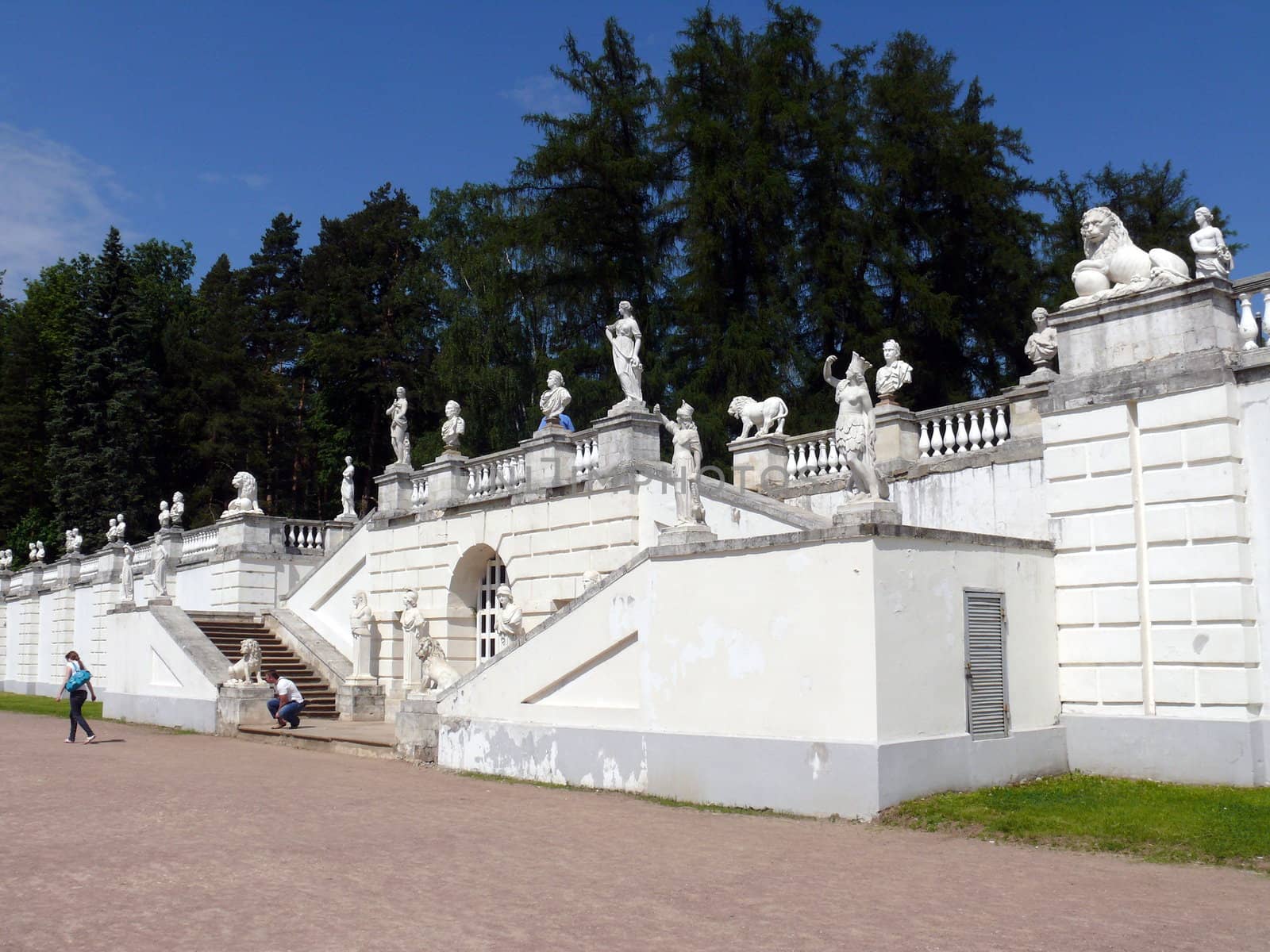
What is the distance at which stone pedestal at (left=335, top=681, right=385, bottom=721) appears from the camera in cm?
2222

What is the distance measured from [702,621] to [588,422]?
22.7 m

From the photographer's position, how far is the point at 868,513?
11.1m

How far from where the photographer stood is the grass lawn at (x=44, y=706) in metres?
28.3

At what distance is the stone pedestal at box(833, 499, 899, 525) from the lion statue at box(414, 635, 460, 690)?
288 inches

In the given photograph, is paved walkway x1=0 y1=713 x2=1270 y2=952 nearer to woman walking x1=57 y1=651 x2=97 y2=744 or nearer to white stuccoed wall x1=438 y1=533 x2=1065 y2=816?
white stuccoed wall x1=438 y1=533 x2=1065 y2=816

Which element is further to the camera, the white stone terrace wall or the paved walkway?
the white stone terrace wall

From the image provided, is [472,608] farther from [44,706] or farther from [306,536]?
[44,706]

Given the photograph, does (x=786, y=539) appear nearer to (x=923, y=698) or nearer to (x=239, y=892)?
(x=923, y=698)

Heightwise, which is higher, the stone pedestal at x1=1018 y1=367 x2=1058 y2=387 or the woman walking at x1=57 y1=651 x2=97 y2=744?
the stone pedestal at x1=1018 y1=367 x2=1058 y2=387

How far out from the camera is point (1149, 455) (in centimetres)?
1245

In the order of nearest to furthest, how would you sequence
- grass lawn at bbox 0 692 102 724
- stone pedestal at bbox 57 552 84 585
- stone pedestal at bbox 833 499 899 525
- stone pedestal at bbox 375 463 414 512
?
stone pedestal at bbox 833 499 899 525, stone pedestal at bbox 375 463 414 512, grass lawn at bbox 0 692 102 724, stone pedestal at bbox 57 552 84 585

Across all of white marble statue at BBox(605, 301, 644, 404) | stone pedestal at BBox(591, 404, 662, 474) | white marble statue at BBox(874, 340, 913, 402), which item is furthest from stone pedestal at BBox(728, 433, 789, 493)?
white marble statue at BBox(605, 301, 644, 404)

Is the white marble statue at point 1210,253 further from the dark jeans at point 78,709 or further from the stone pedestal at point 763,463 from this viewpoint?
the dark jeans at point 78,709

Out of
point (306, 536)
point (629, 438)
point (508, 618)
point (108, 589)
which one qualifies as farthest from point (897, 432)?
point (108, 589)
